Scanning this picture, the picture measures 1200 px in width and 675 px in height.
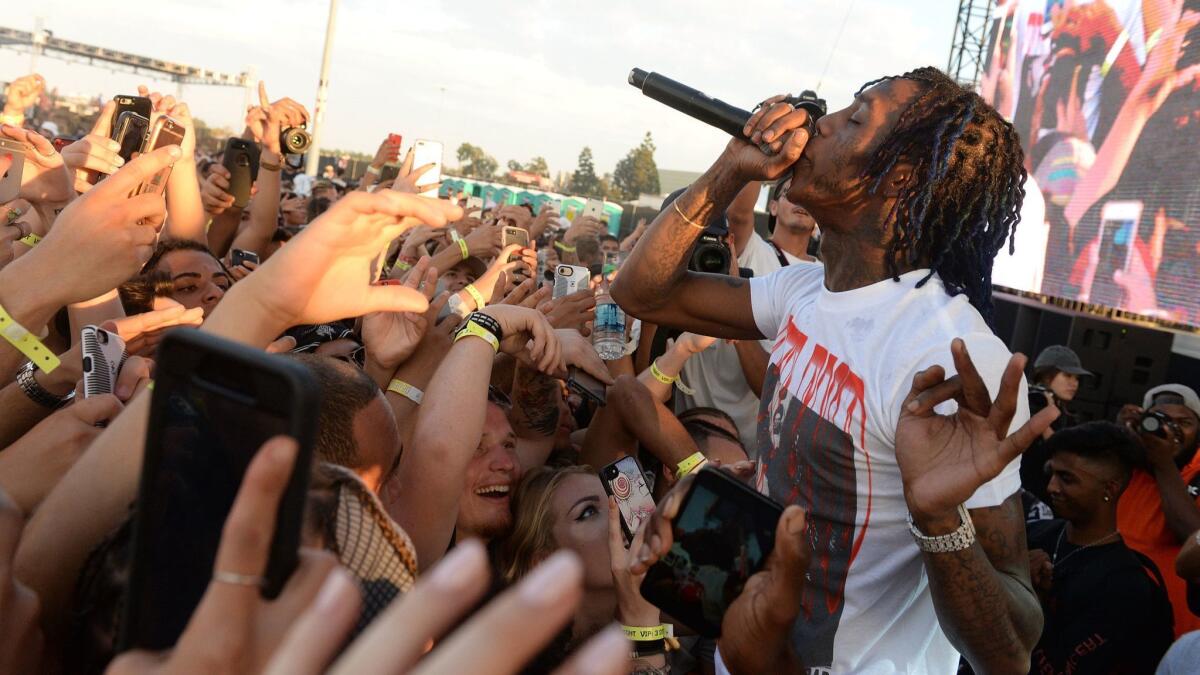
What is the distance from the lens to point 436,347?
10.0 feet

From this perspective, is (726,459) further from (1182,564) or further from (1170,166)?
(1170,166)

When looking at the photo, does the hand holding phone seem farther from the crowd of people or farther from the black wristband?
the black wristband

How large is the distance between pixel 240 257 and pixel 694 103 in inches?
128

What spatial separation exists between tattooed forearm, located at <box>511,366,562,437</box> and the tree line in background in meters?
66.5

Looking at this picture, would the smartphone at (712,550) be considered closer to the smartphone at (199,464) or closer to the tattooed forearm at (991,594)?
the tattooed forearm at (991,594)

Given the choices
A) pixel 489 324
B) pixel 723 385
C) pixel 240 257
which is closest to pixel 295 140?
pixel 240 257

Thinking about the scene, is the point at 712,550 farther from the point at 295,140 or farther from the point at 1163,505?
the point at 295,140

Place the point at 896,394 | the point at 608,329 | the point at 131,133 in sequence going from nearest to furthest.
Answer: the point at 896,394, the point at 131,133, the point at 608,329

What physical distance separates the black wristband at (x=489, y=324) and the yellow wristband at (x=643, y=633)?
857 millimetres

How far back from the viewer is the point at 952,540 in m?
1.62

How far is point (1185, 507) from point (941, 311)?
139 inches

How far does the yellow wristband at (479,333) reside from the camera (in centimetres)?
264

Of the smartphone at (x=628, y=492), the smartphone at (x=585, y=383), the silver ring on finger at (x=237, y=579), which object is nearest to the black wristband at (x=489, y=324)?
the smartphone at (x=628, y=492)

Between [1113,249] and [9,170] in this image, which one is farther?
[1113,249]
